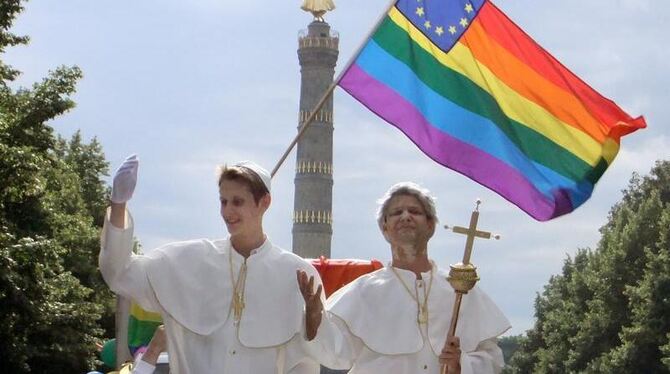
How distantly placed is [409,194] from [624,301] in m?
37.8

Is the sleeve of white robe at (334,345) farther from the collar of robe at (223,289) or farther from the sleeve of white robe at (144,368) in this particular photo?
the sleeve of white robe at (144,368)

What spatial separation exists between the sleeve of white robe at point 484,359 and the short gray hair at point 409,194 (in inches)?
30.6

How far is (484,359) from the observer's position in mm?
8445

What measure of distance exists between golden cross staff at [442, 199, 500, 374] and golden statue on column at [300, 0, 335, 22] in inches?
3003

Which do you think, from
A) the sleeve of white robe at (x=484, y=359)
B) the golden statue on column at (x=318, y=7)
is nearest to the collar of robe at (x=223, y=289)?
the sleeve of white robe at (x=484, y=359)

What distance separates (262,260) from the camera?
26.6ft

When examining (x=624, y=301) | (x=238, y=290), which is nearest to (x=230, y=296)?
(x=238, y=290)

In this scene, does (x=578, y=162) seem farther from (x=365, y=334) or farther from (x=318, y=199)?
(x=318, y=199)

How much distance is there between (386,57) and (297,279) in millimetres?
3380

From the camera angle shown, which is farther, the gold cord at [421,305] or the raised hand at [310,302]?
the gold cord at [421,305]

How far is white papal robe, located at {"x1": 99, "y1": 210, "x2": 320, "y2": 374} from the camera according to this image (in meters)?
7.84

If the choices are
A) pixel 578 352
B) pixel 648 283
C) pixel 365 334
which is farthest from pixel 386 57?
pixel 578 352

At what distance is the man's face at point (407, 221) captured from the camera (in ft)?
27.9

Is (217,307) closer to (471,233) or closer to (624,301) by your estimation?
(471,233)
